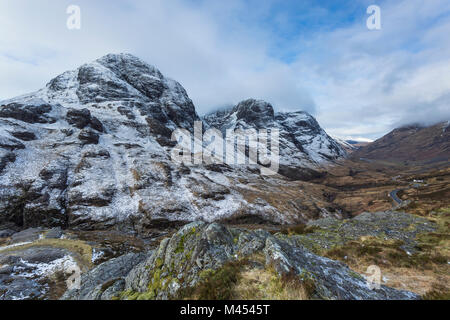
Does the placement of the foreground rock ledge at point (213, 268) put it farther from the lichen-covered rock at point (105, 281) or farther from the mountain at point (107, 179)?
the mountain at point (107, 179)

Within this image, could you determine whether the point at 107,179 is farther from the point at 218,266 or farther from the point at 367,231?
the point at 367,231

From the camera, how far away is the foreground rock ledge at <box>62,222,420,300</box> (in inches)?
270

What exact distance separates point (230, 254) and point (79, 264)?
19847 millimetres

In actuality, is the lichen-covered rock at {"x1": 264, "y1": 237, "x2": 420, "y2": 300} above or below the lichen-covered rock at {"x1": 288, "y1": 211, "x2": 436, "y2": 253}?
above

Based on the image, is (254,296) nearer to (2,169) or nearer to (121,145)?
(2,169)

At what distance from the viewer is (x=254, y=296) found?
227 inches

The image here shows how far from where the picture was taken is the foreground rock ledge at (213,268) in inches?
270

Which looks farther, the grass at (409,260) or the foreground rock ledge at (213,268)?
the grass at (409,260)

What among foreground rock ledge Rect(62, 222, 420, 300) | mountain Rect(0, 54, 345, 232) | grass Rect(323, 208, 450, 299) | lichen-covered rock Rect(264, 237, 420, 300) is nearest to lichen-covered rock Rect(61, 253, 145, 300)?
foreground rock ledge Rect(62, 222, 420, 300)

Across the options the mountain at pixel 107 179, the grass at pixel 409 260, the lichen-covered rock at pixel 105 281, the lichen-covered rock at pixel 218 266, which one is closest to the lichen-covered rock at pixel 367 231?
the grass at pixel 409 260

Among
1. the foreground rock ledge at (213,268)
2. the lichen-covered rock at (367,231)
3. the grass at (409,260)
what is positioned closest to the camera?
the foreground rock ledge at (213,268)

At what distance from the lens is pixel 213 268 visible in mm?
7660

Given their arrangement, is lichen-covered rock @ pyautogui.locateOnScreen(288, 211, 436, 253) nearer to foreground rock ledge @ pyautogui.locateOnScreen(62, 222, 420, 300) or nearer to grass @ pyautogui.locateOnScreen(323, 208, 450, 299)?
grass @ pyautogui.locateOnScreen(323, 208, 450, 299)
